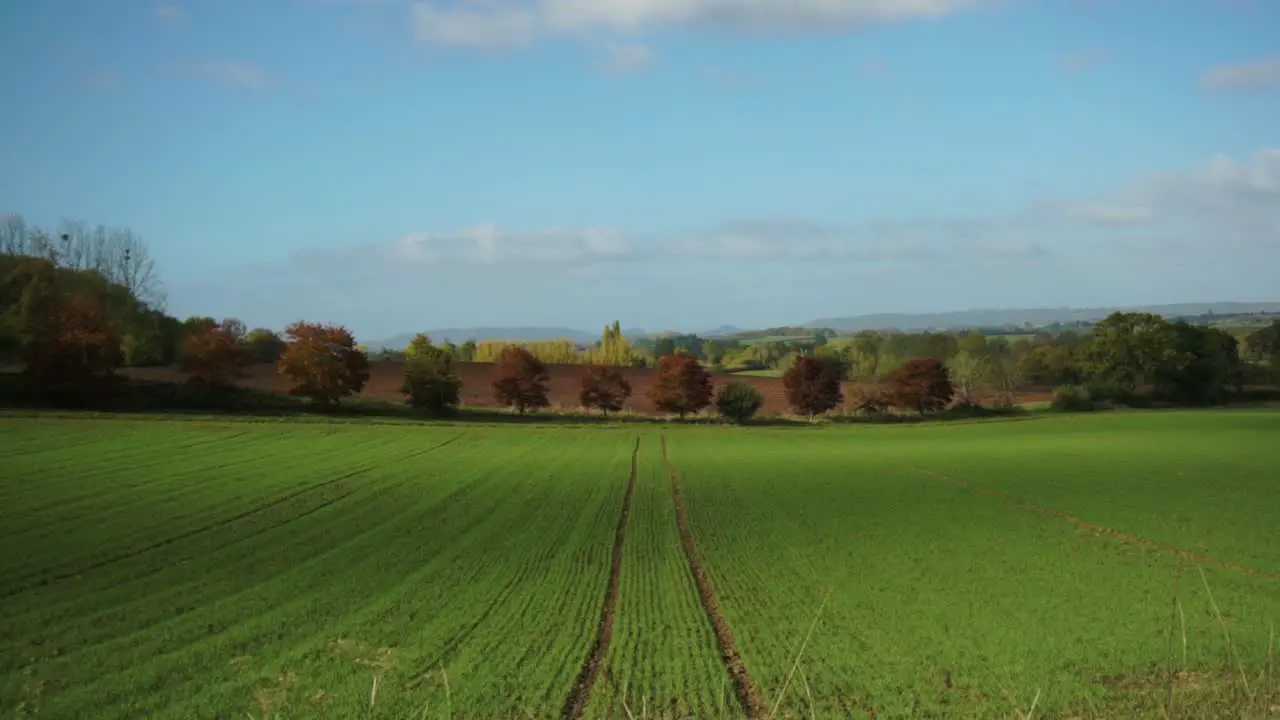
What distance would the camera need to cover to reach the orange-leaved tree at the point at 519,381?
74.4 meters

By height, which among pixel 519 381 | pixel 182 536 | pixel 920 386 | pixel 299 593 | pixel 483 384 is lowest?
pixel 299 593

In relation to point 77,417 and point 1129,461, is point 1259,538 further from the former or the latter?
point 77,417

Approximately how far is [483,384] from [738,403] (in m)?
30.4

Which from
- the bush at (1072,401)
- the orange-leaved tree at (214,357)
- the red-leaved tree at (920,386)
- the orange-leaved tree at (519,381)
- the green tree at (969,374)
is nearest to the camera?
the orange-leaved tree at (214,357)

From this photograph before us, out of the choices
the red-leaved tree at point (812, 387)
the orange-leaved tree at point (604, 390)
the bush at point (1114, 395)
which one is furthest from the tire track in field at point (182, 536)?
the bush at point (1114, 395)

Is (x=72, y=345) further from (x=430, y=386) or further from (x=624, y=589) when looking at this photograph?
(x=624, y=589)

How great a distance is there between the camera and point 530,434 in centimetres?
5878

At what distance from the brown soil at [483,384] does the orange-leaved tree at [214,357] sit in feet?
19.2

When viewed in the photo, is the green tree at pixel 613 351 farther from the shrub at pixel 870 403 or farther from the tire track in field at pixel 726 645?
the tire track in field at pixel 726 645

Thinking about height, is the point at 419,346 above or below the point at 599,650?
above

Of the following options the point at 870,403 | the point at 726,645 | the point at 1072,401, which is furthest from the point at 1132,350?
the point at 726,645

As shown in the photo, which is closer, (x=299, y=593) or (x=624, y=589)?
(x=299, y=593)

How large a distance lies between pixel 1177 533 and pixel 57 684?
1012 inches

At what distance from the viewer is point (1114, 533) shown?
23.6m
